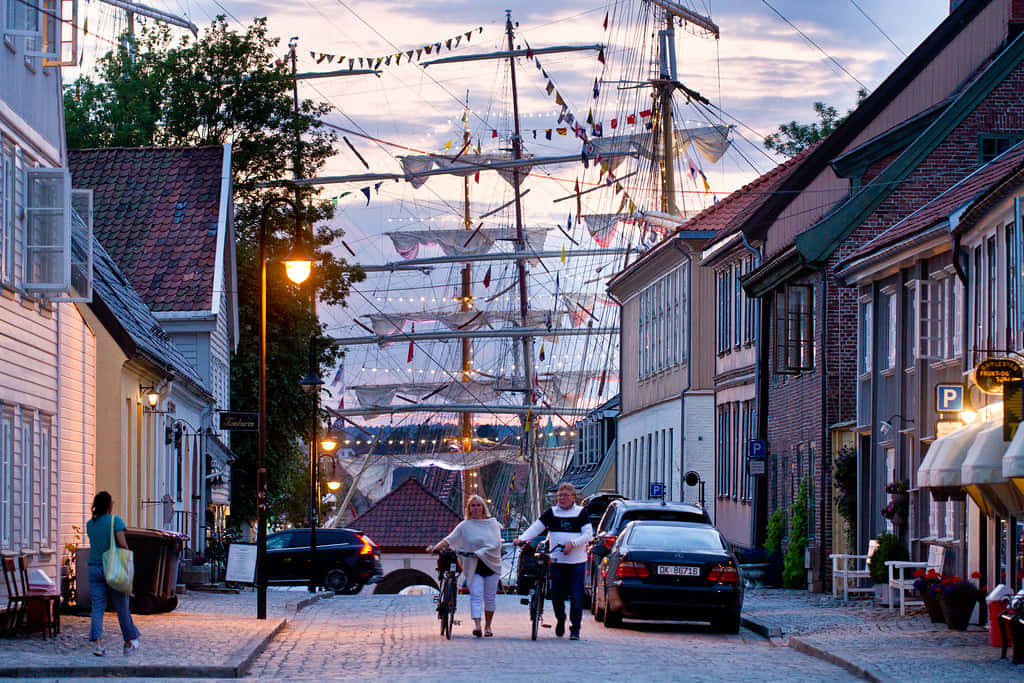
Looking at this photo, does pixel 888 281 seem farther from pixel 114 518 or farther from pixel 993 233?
pixel 114 518

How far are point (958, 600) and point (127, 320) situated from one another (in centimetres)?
1345

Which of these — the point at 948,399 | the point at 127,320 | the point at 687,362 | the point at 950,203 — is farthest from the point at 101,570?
the point at 687,362

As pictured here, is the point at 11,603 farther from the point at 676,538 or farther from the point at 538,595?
the point at 676,538

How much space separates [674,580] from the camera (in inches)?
840

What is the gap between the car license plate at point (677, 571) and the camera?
21.3 metres

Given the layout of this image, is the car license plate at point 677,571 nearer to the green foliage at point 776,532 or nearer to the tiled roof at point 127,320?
the tiled roof at point 127,320

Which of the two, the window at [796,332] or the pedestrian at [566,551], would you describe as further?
the window at [796,332]

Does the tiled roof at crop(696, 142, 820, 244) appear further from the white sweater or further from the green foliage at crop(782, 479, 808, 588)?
the white sweater

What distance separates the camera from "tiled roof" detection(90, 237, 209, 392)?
981 inches

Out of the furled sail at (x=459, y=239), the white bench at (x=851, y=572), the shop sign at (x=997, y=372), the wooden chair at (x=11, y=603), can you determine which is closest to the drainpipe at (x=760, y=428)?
the white bench at (x=851, y=572)

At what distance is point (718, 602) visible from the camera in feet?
70.3

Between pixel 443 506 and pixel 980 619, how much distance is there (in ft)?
214

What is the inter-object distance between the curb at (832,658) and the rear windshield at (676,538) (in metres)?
1.98

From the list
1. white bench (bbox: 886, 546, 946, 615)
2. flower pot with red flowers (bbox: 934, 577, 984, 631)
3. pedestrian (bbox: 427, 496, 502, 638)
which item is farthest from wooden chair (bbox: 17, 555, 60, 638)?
white bench (bbox: 886, 546, 946, 615)
